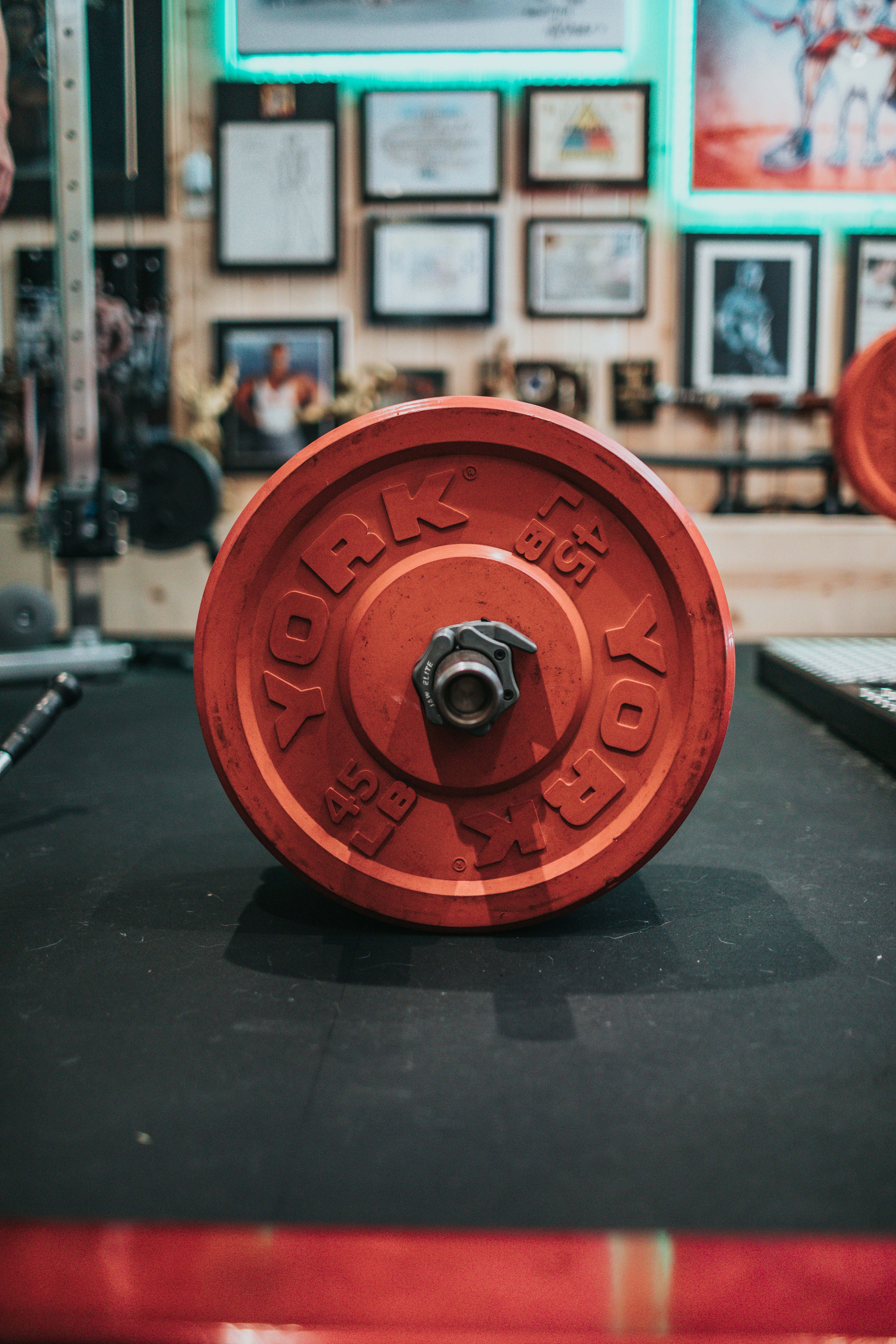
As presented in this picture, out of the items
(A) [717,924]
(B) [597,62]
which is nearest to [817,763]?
(A) [717,924]

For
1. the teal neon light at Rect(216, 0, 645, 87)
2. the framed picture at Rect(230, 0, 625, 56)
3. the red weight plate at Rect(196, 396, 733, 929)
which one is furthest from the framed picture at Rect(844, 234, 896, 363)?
the red weight plate at Rect(196, 396, 733, 929)

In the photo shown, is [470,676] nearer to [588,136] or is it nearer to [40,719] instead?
[40,719]

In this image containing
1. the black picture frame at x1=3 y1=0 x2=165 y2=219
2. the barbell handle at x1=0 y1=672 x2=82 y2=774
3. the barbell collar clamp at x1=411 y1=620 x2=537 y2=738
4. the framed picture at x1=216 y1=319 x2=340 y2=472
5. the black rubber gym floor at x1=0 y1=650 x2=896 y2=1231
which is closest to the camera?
the black rubber gym floor at x1=0 y1=650 x2=896 y2=1231

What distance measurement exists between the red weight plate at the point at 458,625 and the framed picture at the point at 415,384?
329 centimetres

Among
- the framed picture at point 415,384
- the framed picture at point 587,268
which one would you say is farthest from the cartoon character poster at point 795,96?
the framed picture at point 415,384

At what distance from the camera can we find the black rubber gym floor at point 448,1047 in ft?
2.83

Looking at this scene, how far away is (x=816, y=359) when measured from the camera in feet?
14.8

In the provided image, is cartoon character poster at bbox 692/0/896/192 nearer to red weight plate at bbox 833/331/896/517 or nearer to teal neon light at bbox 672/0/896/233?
teal neon light at bbox 672/0/896/233

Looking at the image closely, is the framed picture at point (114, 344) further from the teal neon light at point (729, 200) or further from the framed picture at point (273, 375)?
the teal neon light at point (729, 200)

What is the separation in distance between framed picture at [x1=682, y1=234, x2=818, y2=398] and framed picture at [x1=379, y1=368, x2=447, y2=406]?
1.07 meters

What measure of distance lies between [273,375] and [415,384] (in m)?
0.62

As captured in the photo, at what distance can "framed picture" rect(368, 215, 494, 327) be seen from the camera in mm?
4410

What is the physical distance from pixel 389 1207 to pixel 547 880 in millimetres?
550

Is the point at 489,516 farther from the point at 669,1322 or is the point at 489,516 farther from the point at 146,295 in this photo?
the point at 146,295
